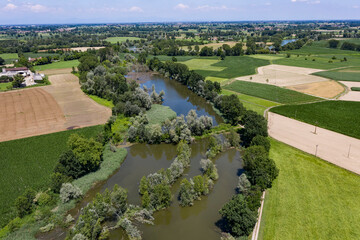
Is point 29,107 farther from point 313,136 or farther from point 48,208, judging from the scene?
point 313,136

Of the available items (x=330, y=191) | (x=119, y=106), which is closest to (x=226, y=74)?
(x=119, y=106)

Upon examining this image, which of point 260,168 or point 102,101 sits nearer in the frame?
point 260,168

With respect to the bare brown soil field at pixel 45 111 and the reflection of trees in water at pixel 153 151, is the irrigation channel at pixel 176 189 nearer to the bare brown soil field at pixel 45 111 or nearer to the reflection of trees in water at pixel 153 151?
the reflection of trees in water at pixel 153 151

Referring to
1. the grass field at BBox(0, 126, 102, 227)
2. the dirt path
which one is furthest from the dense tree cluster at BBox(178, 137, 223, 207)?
the grass field at BBox(0, 126, 102, 227)

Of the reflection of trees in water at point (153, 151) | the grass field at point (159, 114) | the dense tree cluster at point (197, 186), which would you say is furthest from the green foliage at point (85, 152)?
the grass field at point (159, 114)

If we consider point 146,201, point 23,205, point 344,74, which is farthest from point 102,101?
point 344,74

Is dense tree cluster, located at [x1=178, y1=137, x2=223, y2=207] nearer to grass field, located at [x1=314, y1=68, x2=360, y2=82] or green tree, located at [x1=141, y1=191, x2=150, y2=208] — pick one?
green tree, located at [x1=141, y1=191, x2=150, y2=208]

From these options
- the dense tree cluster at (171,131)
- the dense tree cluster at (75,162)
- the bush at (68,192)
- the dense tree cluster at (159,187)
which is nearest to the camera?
the dense tree cluster at (159,187)

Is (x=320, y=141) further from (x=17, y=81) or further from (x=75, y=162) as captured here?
(x=17, y=81)
